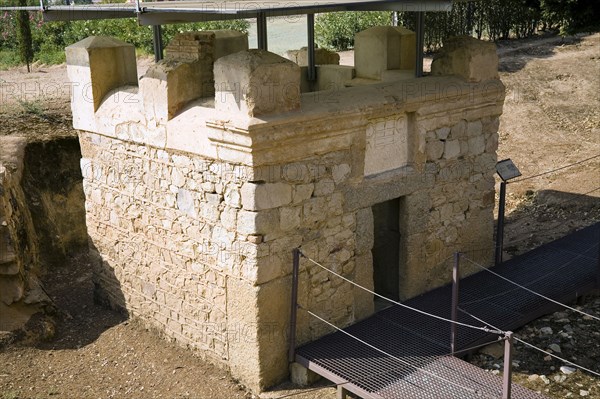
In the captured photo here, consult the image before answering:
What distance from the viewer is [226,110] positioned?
20.5 ft

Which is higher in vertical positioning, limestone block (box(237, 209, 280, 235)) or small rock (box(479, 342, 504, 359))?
limestone block (box(237, 209, 280, 235))

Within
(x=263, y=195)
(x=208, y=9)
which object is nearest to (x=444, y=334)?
(x=263, y=195)

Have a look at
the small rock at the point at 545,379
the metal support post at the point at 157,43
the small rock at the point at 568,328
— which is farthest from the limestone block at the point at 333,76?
the small rock at the point at 545,379

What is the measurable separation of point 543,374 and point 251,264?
3.11 m

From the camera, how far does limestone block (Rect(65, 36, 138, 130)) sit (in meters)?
7.82

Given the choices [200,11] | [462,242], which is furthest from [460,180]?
[200,11]

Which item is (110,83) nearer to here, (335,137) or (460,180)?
(335,137)

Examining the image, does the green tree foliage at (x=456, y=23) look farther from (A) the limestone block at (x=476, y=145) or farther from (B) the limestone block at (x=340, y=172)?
(B) the limestone block at (x=340, y=172)

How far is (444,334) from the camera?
7.10m

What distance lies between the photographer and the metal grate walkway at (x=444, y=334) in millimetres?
6184

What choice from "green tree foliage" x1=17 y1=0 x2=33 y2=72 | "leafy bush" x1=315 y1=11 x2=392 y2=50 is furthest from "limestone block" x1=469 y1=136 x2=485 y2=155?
"leafy bush" x1=315 y1=11 x2=392 y2=50

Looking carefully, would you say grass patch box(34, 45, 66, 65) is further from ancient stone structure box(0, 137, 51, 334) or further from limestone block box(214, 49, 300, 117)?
limestone block box(214, 49, 300, 117)

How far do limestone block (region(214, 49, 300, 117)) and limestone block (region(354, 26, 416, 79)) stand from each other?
268cm

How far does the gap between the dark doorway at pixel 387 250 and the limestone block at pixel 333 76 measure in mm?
1849
